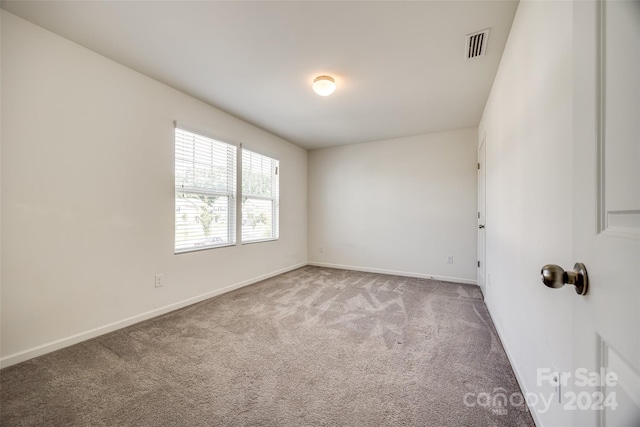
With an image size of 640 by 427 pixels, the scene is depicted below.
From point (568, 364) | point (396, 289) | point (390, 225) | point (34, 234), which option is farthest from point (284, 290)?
point (568, 364)

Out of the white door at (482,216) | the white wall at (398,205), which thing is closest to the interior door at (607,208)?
the white door at (482,216)

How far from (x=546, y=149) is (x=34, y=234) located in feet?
10.9

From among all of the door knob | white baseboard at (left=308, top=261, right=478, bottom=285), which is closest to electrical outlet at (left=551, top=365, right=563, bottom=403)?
the door knob

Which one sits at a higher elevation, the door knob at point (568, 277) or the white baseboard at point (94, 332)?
the door knob at point (568, 277)

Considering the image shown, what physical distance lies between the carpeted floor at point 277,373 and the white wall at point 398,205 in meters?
1.48

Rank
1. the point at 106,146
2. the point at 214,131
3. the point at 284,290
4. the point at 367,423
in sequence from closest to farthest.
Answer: the point at 367,423
the point at 106,146
the point at 214,131
the point at 284,290

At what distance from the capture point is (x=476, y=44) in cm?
204

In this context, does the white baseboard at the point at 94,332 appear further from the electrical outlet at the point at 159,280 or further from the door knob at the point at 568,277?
the door knob at the point at 568,277

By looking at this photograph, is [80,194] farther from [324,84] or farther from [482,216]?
[482,216]

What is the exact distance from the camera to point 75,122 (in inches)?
82.4

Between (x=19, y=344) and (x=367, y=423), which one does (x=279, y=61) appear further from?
(x=19, y=344)

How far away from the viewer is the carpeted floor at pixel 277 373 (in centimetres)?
138

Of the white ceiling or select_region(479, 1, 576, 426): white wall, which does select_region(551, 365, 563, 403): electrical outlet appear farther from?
the white ceiling

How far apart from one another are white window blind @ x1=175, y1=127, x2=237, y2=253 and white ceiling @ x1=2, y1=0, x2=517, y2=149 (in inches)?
23.0
